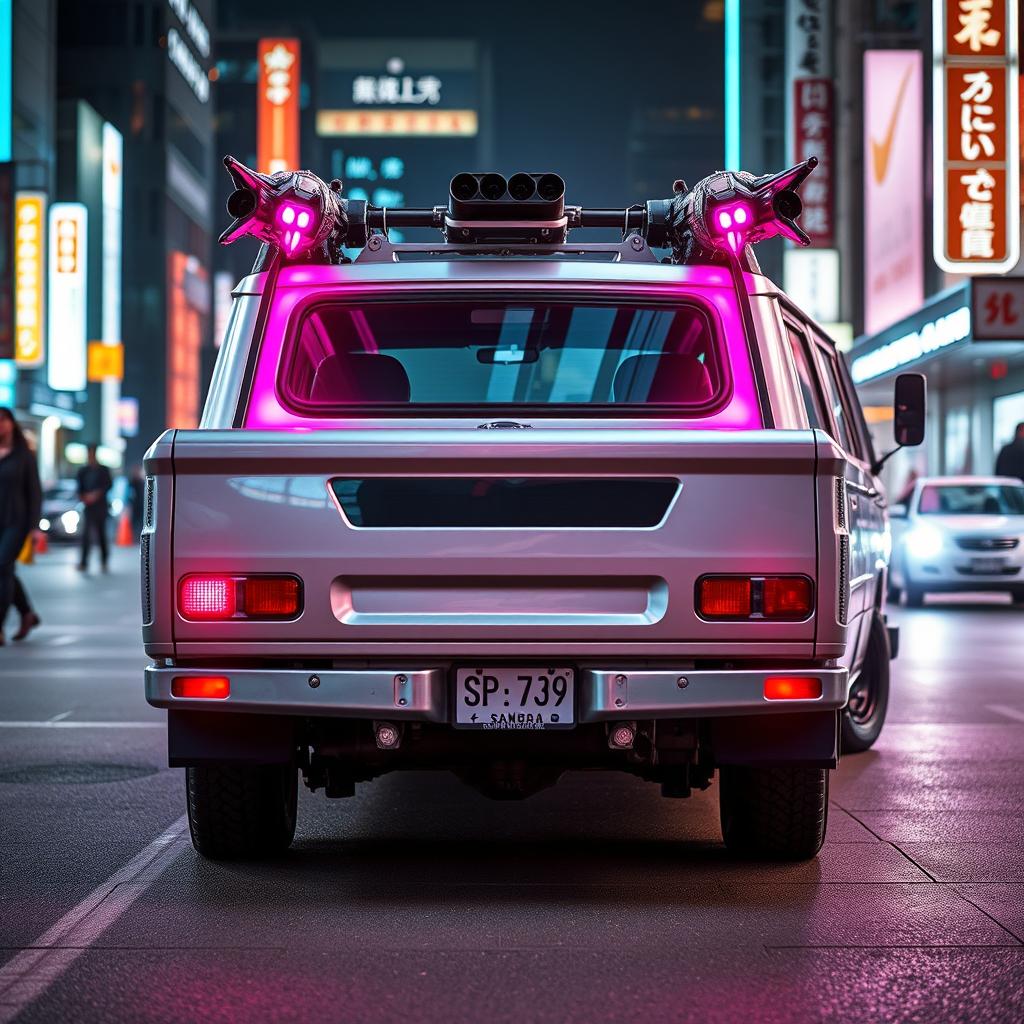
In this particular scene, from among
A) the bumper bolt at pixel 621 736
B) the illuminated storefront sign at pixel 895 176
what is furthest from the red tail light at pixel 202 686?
the illuminated storefront sign at pixel 895 176

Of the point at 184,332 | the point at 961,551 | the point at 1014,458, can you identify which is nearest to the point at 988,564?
the point at 961,551

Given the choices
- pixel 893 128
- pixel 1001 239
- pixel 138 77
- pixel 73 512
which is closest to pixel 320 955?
pixel 1001 239

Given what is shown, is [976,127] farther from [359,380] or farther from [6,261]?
[359,380]

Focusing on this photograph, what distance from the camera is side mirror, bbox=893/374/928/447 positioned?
8273 mm

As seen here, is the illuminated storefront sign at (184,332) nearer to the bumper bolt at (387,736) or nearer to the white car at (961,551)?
the white car at (961,551)

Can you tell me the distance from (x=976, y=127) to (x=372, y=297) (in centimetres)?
2174

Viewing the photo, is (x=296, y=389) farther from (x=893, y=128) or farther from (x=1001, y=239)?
(x=893, y=128)

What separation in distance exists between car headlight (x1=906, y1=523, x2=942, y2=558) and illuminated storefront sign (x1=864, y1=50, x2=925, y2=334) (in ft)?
44.7

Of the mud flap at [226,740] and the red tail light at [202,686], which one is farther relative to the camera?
the mud flap at [226,740]

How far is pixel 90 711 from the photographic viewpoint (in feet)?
34.5

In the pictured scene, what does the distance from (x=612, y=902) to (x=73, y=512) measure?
128 ft

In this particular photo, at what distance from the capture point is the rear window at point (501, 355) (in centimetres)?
614

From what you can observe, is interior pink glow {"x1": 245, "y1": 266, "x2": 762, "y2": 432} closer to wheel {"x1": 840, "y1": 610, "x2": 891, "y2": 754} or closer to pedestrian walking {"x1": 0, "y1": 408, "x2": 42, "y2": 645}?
wheel {"x1": 840, "y1": 610, "x2": 891, "y2": 754}

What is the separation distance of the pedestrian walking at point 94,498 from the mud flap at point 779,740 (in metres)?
21.7
